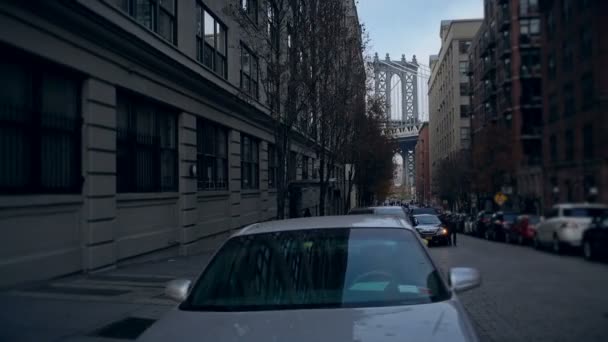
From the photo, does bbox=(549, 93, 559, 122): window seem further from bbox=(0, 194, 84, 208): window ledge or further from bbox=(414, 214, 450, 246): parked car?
bbox=(414, 214, 450, 246): parked car

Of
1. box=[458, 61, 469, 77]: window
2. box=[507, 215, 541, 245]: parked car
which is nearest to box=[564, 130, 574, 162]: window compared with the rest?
box=[507, 215, 541, 245]: parked car

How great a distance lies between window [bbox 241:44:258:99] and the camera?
878 inches

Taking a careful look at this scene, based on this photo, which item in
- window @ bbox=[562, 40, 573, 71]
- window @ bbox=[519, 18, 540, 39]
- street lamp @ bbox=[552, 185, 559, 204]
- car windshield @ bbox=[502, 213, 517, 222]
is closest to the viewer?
window @ bbox=[562, 40, 573, 71]

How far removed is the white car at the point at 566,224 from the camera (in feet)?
12.5

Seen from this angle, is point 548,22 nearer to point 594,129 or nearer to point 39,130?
point 594,129

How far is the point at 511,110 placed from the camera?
4.87 m

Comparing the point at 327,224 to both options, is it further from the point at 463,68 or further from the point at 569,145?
the point at 463,68

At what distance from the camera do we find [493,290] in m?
9.87

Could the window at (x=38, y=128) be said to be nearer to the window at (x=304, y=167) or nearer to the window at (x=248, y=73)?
the window at (x=248, y=73)

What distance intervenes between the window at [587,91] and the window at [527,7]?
3.58 ft

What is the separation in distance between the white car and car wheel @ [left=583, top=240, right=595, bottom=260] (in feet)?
0.17

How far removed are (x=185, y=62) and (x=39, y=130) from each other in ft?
22.8

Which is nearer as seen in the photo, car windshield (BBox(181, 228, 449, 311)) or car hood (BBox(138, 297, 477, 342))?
car hood (BBox(138, 297, 477, 342))

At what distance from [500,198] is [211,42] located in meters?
16.1
